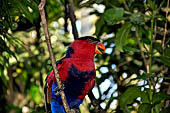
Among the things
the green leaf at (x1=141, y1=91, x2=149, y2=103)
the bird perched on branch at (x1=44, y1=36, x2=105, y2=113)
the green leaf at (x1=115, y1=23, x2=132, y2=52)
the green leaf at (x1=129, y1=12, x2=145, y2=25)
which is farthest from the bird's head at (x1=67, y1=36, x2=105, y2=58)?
the green leaf at (x1=141, y1=91, x2=149, y2=103)

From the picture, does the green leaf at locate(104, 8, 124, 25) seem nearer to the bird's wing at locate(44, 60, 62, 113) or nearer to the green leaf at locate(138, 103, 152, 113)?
the bird's wing at locate(44, 60, 62, 113)

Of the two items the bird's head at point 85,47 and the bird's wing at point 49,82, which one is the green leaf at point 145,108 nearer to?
the bird's head at point 85,47

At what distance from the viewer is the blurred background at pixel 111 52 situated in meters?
2.54

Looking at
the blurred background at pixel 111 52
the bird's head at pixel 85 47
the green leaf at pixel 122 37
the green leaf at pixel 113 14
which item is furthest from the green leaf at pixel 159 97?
the green leaf at pixel 113 14

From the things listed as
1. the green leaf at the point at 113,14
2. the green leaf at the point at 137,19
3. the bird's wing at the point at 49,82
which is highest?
the green leaf at the point at 113,14

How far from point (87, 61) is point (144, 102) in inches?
22.0

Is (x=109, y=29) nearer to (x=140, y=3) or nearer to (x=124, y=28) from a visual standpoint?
(x=140, y=3)

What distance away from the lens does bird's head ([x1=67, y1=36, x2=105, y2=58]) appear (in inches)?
104

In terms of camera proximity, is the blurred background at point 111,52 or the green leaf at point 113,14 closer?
the blurred background at point 111,52

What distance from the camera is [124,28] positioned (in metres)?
2.83

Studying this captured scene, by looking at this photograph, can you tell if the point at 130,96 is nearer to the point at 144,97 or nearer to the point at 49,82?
the point at 144,97

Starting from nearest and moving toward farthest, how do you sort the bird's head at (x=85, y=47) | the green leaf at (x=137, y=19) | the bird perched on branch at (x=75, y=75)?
the bird perched on branch at (x=75, y=75), the bird's head at (x=85, y=47), the green leaf at (x=137, y=19)

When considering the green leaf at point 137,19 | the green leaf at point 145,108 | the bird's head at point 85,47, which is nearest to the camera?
the green leaf at point 145,108

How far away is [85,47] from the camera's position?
2662 mm
